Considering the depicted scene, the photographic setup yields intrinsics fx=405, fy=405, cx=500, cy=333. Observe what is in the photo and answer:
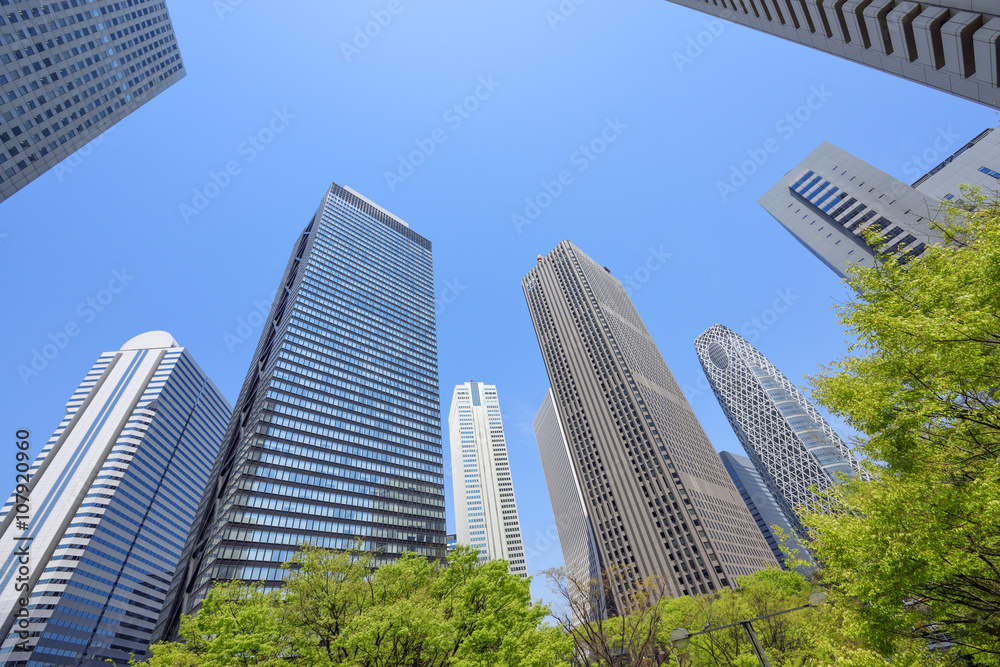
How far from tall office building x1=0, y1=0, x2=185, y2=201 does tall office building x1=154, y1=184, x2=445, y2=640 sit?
146 ft

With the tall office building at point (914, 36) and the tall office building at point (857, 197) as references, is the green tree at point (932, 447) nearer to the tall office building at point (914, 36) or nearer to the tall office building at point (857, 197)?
the tall office building at point (914, 36)

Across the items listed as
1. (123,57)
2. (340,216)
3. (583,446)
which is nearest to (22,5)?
(123,57)

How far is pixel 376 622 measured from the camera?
13688 mm

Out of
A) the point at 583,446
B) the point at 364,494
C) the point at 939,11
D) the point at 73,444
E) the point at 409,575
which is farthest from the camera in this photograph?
the point at 73,444

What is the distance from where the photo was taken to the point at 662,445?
90.7 meters

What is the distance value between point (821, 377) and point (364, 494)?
82.0 metres

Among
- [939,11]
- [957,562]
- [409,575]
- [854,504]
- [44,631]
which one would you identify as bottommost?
[957,562]

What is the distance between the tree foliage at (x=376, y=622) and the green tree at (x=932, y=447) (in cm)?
1067

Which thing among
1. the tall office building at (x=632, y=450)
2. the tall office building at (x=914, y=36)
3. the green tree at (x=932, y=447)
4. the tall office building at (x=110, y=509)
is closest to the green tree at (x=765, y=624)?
the green tree at (x=932, y=447)

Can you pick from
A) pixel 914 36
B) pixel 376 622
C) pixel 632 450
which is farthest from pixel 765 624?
pixel 632 450

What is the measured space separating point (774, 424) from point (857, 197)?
91.2 metres

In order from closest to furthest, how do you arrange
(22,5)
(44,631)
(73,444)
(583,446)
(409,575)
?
(409,575) → (22,5) → (44,631) → (583,446) → (73,444)

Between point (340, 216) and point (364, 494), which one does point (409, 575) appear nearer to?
point (364, 494)

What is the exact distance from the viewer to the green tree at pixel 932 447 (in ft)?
27.7
